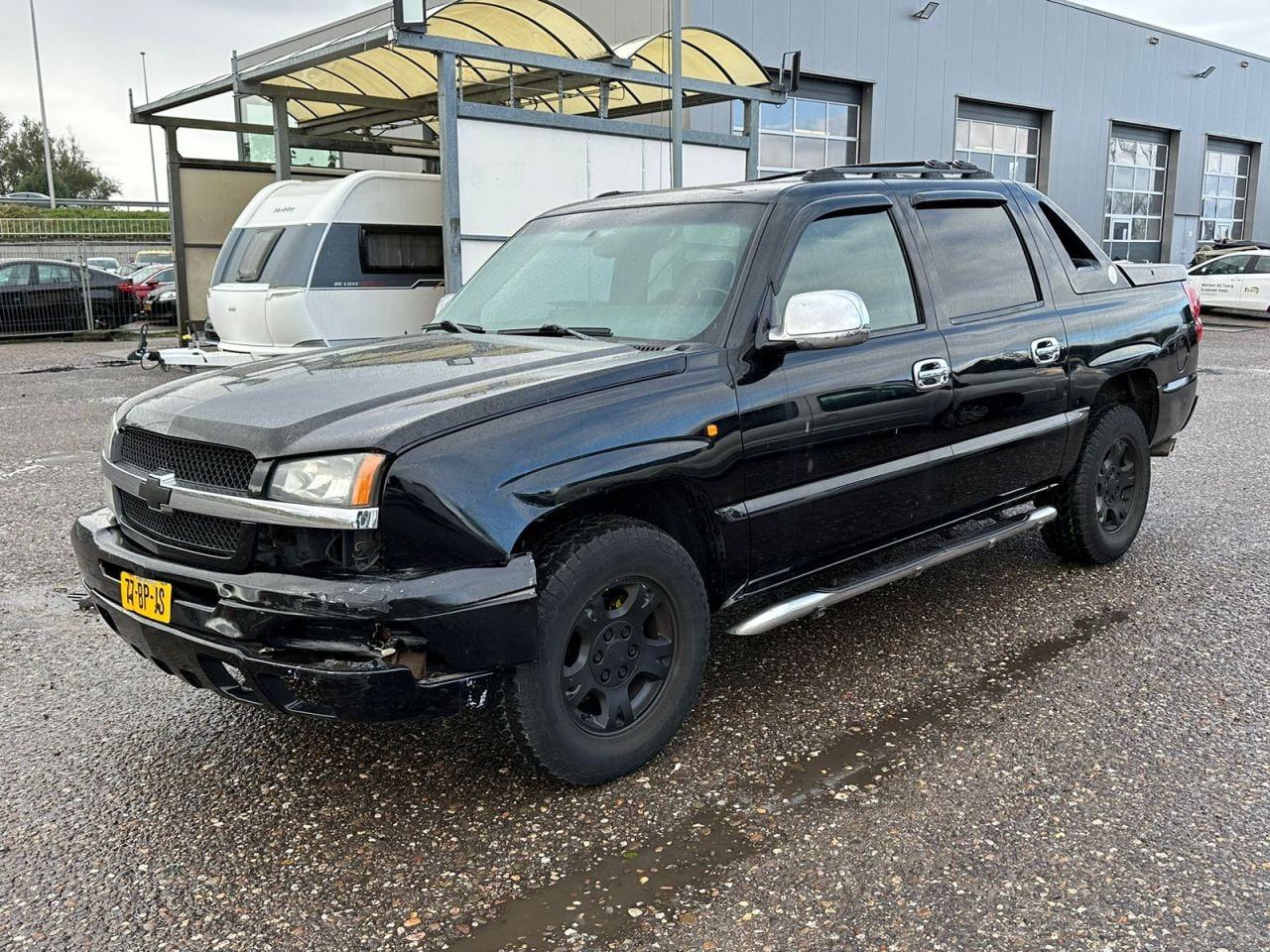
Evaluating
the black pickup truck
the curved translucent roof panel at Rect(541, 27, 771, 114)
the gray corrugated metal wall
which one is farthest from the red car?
the black pickup truck

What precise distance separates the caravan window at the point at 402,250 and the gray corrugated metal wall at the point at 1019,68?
6.90 metres

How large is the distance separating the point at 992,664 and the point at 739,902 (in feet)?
6.47

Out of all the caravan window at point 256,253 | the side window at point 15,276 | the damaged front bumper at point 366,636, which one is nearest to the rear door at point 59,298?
the side window at point 15,276

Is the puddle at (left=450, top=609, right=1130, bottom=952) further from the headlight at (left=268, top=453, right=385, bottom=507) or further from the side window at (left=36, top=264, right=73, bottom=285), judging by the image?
the side window at (left=36, top=264, right=73, bottom=285)

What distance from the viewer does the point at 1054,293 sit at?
16.4 ft

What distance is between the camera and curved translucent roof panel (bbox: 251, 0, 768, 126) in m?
12.0

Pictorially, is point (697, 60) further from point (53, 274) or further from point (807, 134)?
point (53, 274)

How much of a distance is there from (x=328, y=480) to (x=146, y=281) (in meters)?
21.2

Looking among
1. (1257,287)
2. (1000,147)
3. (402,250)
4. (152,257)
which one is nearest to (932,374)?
(402,250)

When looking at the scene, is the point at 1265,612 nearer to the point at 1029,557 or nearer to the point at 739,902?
the point at 1029,557

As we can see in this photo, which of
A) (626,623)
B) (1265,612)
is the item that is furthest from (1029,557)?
(626,623)

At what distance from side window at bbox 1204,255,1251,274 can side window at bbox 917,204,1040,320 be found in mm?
21382

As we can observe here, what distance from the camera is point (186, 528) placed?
3168 mm

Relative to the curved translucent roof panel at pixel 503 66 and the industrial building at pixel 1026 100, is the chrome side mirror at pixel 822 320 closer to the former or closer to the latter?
the curved translucent roof panel at pixel 503 66
